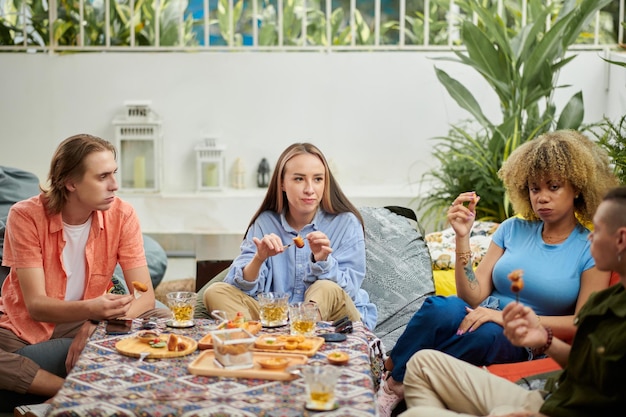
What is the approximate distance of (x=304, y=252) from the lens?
353 centimetres

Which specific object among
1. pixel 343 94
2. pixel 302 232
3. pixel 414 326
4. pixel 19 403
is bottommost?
pixel 19 403

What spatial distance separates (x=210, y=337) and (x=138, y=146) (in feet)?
12.3

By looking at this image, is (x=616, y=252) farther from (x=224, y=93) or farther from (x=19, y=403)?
(x=224, y=93)

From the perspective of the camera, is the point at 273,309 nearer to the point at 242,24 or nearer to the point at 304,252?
the point at 304,252

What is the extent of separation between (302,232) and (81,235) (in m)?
0.85

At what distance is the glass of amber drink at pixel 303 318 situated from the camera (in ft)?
9.14

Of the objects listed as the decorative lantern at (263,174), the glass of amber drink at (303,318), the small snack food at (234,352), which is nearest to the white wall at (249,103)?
the decorative lantern at (263,174)

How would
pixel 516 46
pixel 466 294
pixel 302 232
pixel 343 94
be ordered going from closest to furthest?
pixel 466 294, pixel 302 232, pixel 516 46, pixel 343 94

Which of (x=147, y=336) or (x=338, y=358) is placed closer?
(x=338, y=358)

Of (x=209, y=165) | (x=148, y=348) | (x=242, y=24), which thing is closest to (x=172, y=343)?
(x=148, y=348)

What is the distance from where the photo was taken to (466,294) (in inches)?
126

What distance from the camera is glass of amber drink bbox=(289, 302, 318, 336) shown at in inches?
110

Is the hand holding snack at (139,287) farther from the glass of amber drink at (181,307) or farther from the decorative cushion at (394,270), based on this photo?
the decorative cushion at (394,270)

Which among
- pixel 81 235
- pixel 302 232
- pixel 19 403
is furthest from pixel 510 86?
pixel 19 403
